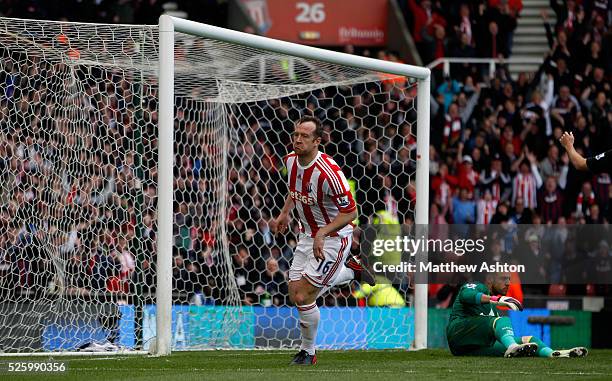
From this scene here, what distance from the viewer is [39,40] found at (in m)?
10.3

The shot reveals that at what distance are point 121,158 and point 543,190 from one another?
8.00 metres

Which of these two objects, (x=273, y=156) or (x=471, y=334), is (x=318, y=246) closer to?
(x=471, y=334)

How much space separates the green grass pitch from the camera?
26.0 feet

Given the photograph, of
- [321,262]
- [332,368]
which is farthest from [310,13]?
[332,368]

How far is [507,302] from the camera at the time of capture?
31.7ft

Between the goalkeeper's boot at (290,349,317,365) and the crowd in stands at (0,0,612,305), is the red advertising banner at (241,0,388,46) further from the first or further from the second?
the goalkeeper's boot at (290,349,317,365)

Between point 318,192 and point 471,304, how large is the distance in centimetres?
202

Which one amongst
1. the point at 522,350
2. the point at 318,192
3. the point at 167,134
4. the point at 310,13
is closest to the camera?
the point at 318,192

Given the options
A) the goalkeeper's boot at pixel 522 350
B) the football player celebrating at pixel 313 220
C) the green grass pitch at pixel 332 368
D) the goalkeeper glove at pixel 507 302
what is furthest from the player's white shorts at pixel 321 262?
the goalkeeper's boot at pixel 522 350

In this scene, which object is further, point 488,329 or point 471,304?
point 471,304

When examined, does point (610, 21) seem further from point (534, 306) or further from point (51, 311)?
point (51, 311)

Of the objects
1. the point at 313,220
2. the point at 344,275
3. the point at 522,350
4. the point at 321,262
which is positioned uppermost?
the point at 313,220

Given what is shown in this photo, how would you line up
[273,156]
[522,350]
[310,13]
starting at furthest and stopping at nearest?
[310,13]
[273,156]
[522,350]

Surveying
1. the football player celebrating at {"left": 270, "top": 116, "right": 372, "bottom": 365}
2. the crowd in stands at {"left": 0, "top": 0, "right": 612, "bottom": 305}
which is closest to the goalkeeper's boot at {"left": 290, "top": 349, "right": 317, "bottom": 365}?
the football player celebrating at {"left": 270, "top": 116, "right": 372, "bottom": 365}
